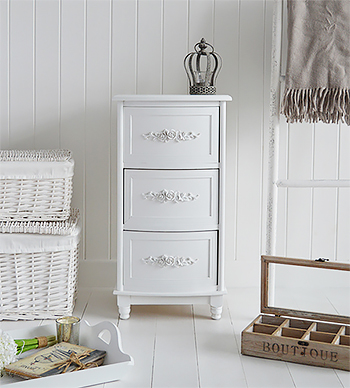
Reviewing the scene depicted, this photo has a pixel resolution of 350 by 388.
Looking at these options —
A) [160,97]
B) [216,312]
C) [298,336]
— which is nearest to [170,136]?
[160,97]

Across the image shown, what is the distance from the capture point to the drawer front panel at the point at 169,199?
170cm

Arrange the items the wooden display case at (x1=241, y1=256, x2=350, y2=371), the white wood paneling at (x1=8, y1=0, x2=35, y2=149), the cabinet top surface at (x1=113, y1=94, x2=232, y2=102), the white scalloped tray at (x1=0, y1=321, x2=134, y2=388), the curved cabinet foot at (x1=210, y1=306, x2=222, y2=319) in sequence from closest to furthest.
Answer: the white scalloped tray at (x1=0, y1=321, x2=134, y2=388) < the wooden display case at (x1=241, y1=256, x2=350, y2=371) < the cabinet top surface at (x1=113, y1=94, x2=232, y2=102) < the curved cabinet foot at (x1=210, y1=306, x2=222, y2=319) < the white wood paneling at (x1=8, y1=0, x2=35, y2=149)

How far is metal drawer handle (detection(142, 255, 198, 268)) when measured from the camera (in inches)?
67.6

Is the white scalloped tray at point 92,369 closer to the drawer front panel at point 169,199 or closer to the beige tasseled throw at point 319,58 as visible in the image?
the drawer front panel at point 169,199

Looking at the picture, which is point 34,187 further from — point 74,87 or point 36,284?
point 74,87

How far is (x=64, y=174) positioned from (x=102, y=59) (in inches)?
23.3

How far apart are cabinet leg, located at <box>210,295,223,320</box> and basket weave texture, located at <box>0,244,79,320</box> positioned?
1.67 feet

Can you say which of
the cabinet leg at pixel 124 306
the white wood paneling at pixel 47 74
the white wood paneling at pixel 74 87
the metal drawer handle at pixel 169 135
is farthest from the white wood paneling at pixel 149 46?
the cabinet leg at pixel 124 306

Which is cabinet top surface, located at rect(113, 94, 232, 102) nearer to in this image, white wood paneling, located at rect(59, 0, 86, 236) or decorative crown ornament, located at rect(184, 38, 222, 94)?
decorative crown ornament, located at rect(184, 38, 222, 94)

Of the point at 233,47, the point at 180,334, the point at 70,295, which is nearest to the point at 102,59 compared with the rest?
the point at 233,47

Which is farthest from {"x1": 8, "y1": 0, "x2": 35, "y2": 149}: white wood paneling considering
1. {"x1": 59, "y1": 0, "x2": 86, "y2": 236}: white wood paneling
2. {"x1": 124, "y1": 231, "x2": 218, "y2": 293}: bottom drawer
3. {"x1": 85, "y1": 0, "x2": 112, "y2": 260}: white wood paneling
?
{"x1": 124, "y1": 231, "x2": 218, "y2": 293}: bottom drawer

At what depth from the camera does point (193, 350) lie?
1502mm

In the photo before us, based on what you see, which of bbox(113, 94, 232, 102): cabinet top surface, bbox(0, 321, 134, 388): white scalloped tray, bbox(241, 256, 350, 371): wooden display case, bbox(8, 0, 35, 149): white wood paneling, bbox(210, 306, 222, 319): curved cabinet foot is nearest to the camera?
bbox(0, 321, 134, 388): white scalloped tray

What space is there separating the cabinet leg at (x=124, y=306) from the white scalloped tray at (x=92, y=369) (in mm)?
239
